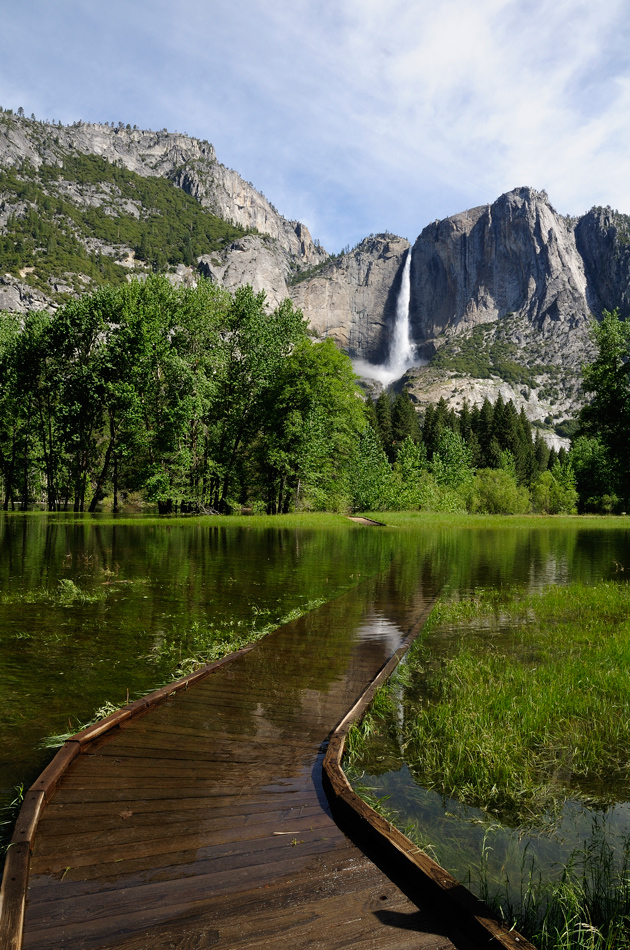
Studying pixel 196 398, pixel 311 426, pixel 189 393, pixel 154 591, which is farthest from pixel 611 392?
pixel 154 591

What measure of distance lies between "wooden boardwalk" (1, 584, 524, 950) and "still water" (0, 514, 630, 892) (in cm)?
90

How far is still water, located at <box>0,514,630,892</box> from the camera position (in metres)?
6.19

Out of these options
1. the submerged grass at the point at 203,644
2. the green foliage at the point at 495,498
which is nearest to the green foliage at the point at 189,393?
the green foliage at the point at 495,498

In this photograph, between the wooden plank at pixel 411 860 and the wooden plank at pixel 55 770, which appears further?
the wooden plank at pixel 55 770

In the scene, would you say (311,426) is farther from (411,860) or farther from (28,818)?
(411,860)

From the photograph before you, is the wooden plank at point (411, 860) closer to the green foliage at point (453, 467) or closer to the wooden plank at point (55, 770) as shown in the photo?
the wooden plank at point (55, 770)

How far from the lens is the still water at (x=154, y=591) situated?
619 centimetres

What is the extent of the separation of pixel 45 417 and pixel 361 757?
53.4m

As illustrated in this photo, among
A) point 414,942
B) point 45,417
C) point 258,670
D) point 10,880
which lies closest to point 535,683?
point 258,670

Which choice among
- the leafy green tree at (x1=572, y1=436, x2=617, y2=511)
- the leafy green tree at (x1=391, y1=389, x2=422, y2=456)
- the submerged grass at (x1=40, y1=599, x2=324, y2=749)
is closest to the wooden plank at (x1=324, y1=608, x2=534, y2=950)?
the submerged grass at (x1=40, y1=599, x2=324, y2=749)

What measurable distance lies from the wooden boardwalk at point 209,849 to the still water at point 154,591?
0.90 m

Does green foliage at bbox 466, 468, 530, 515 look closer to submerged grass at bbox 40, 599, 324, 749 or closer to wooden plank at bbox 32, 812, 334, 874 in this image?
submerged grass at bbox 40, 599, 324, 749

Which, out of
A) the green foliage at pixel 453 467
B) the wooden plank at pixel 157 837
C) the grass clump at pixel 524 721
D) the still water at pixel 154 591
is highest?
the green foliage at pixel 453 467

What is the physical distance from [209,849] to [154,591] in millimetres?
10537
